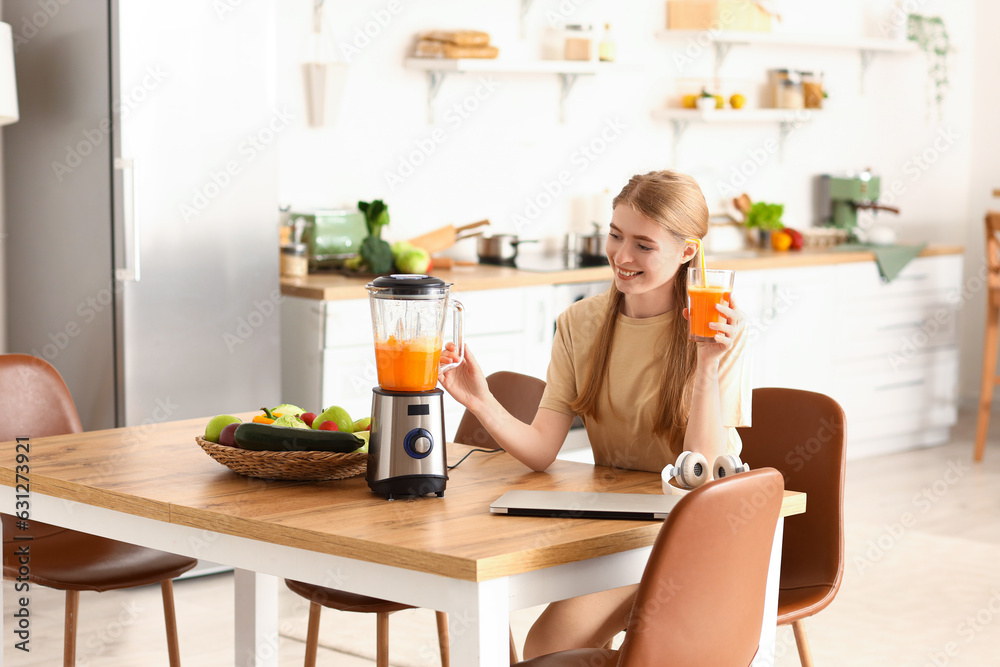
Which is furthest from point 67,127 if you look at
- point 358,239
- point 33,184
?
point 358,239

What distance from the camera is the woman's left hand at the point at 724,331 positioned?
1.85m

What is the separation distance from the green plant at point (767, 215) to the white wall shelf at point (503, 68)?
1036mm

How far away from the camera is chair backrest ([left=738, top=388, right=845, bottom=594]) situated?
2205 mm

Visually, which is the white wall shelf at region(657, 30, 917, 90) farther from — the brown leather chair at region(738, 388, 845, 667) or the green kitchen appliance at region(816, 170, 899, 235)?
the brown leather chair at region(738, 388, 845, 667)

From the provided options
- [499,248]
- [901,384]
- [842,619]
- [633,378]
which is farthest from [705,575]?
[901,384]

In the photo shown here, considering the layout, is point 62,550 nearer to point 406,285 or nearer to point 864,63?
point 406,285

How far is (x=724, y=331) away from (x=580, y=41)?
329 cm

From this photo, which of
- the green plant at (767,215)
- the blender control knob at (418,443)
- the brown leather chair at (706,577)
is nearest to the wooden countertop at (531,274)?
the green plant at (767,215)

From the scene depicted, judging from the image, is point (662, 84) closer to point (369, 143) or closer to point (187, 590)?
point (369, 143)

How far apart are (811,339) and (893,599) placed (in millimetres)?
1839

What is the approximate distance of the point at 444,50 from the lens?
4527mm

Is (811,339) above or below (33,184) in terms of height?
below

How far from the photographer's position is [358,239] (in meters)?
4.32

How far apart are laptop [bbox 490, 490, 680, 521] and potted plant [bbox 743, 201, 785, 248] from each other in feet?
13.0
